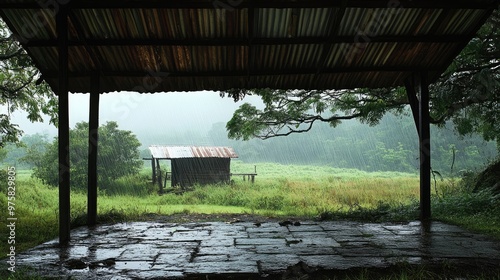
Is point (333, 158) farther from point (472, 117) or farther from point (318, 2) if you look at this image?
point (318, 2)

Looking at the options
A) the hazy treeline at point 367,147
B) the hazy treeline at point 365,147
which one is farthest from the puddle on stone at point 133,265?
the hazy treeline at point 367,147

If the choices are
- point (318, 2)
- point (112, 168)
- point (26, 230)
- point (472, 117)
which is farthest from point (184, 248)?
point (112, 168)

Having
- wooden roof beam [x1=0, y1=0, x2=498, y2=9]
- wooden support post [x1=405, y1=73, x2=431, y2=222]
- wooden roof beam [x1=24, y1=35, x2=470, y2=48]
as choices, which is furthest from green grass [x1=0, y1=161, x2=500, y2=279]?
wooden roof beam [x1=0, y1=0, x2=498, y2=9]

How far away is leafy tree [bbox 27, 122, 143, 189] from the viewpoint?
18344 millimetres

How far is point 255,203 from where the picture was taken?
544 inches

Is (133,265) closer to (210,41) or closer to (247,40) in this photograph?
(210,41)

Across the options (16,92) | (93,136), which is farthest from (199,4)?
(16,92)

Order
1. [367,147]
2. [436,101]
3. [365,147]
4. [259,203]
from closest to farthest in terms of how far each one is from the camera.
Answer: [436,101]
[259,203]
[367,147]
[365,147]

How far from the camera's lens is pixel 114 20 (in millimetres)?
4871

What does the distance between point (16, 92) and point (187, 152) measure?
9.48 metres

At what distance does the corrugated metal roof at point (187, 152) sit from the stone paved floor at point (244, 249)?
12.7 metres

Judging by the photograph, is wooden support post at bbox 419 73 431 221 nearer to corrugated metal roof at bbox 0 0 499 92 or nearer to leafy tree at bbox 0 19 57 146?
corrugated metal roof at bbox 0 0 499 92

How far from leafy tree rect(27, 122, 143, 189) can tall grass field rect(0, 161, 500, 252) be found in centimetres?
88

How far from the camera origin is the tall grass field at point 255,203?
6855 millimetres
